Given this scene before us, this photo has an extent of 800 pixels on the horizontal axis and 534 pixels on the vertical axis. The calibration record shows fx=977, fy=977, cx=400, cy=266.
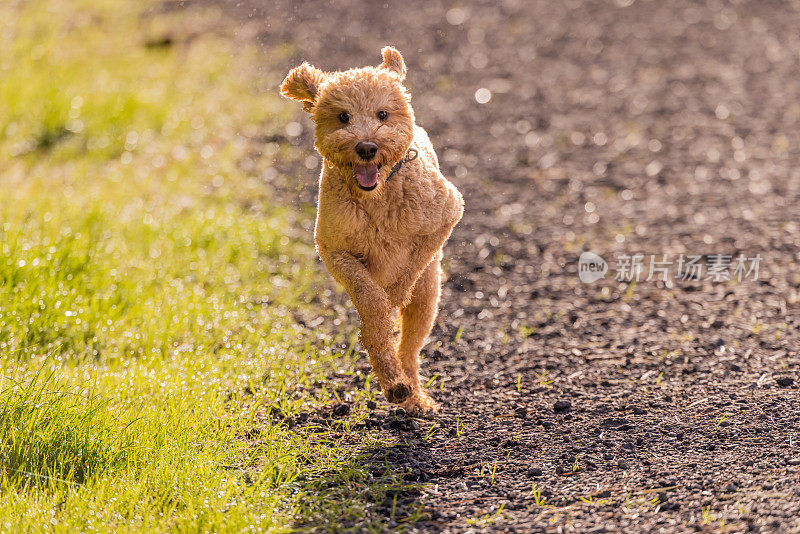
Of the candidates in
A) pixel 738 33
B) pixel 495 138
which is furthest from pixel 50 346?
pixel 738 33

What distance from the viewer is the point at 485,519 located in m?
4.19

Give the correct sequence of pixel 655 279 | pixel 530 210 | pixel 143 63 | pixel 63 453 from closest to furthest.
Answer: pixel 63 453 < pixel 655 279 < pixel 530 210 < pixel 143 63

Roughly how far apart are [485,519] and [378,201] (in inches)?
57.2

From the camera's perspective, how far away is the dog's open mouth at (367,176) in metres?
3.91

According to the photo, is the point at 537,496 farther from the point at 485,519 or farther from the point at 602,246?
the point at 602,246

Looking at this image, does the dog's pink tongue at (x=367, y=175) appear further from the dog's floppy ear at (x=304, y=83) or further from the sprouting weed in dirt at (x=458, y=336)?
the sprouting weed in dirt at (x=458, y=336)

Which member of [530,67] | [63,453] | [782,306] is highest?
[530,67]

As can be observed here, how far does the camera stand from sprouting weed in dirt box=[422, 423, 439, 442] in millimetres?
4910

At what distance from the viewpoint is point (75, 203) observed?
24.6 feet

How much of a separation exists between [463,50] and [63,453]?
8.38 metres

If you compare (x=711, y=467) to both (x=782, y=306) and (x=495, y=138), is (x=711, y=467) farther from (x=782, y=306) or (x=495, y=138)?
(x=495, y=138)

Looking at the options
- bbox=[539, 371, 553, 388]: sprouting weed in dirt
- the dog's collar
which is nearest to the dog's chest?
the dog's collar

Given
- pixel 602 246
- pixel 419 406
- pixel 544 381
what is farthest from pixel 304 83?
pixel 602 246

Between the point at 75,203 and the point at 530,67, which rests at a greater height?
the point at 530,67
